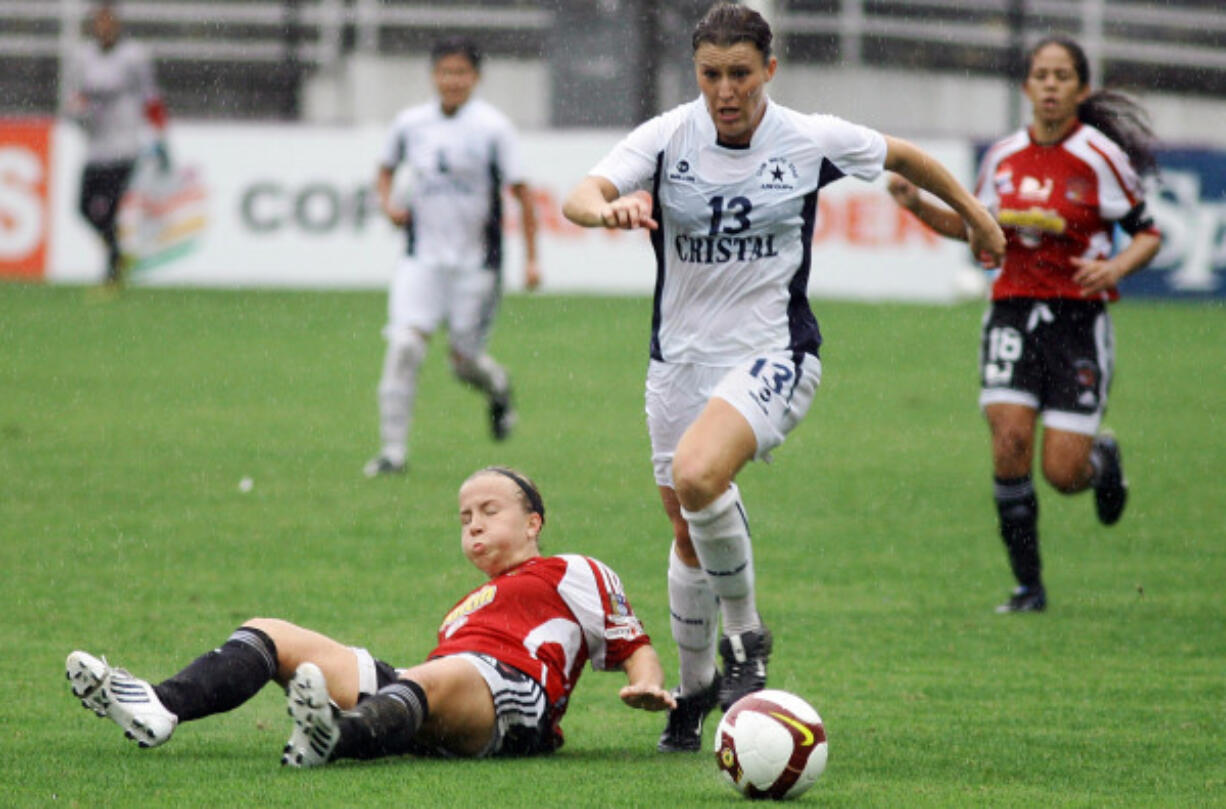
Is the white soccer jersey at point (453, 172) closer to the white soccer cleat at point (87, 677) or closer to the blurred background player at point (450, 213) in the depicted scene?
the blurred background player at point (450, 213)

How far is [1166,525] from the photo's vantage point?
10.6 meters

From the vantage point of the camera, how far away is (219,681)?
5418 millimetres

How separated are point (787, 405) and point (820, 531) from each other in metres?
4.27

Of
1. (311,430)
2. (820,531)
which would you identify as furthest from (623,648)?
(311,430)

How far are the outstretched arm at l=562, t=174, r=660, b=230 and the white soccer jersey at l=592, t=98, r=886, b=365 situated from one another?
0.22m

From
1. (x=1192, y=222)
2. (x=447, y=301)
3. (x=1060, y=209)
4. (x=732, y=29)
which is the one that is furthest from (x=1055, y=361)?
(x=1192, y=222)

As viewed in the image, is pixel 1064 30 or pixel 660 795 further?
pixel 1064 30

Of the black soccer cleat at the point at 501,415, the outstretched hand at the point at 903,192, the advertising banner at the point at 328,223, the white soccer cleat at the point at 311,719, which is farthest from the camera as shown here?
the advertising banner at the point at 328,223

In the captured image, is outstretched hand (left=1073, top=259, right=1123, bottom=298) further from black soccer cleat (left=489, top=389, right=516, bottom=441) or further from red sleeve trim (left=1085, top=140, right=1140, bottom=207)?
black soccer cleat (left=489, top=389, right=516, bottom=441)

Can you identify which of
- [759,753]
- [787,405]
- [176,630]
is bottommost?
[176,630]

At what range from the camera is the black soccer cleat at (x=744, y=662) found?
5.86 metres

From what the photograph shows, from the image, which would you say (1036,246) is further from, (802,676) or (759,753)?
(759,753)

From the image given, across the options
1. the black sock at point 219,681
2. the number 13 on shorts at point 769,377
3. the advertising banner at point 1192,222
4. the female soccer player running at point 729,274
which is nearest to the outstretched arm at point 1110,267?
the female soccer player running at point 729,274

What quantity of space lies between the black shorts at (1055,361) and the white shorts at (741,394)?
259cm
